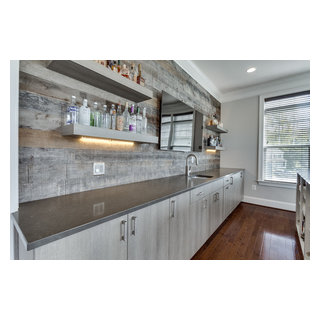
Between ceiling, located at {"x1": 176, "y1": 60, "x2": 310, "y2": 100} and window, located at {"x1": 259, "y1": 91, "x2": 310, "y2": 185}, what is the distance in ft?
1.43

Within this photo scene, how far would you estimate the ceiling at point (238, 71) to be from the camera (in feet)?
8.05

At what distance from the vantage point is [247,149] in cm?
351

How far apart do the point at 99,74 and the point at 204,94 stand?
8.46 ft

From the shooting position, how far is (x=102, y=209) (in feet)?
2.81

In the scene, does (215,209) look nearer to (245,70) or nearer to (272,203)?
(272,203)

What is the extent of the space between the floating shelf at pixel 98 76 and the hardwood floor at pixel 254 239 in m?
1.83

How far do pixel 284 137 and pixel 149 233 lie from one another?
3477 millimetres

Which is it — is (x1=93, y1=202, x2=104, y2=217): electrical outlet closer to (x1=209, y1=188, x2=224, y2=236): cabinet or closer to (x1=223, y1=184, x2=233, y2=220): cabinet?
(x1=209, y1=188, x2=224, y2=236): cabinet

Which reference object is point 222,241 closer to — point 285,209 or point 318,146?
point 318,146

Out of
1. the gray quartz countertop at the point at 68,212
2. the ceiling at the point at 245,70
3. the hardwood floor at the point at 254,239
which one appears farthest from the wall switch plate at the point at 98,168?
the ceiling at the point at 245,70

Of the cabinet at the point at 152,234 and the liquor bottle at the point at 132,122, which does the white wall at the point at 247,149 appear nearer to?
the cabinet at the point at 152,234

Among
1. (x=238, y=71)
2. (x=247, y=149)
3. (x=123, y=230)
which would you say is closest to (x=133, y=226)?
(x=123, y=230)

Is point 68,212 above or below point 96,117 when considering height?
below

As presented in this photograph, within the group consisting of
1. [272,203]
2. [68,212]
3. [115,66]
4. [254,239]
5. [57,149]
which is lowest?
[254,239]
